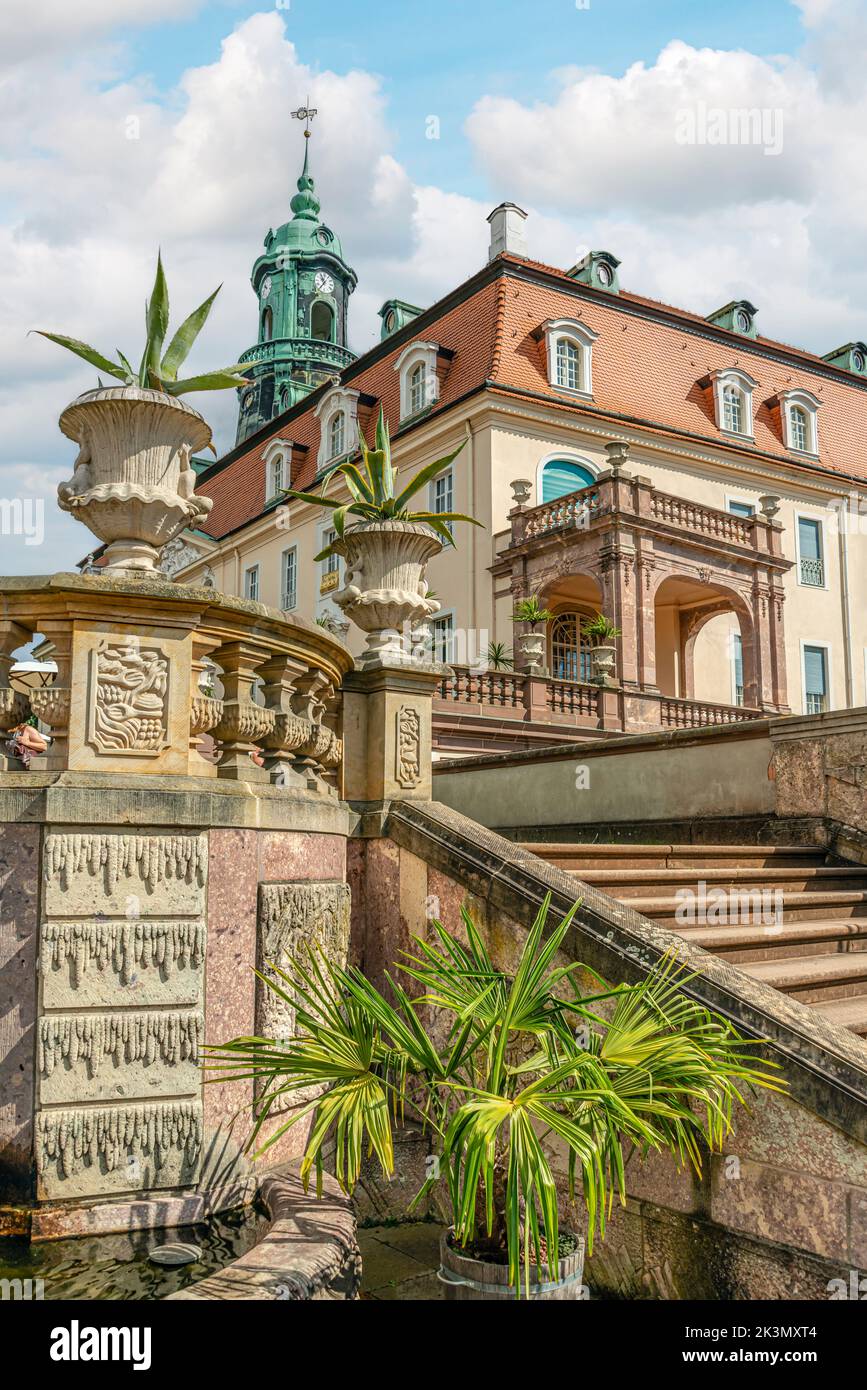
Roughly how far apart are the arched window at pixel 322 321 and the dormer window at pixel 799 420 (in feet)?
80.6

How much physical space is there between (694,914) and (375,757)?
2.02 metres

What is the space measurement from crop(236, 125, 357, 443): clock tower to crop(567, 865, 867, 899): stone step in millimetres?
40190

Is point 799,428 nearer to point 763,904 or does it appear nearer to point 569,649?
point 569,649

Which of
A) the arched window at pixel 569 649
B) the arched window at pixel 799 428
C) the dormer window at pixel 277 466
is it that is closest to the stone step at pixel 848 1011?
the arched window at pixel 569 649

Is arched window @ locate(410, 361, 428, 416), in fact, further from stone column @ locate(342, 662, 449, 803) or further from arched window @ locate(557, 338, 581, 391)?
stone column @ locate(342, 662, 449, 803)

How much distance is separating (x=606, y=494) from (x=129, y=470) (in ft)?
53.3

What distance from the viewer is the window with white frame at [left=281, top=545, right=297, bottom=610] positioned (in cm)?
3119

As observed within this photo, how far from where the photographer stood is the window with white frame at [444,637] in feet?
75.7

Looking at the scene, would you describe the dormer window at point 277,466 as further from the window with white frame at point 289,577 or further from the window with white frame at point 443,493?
the window with white frame at point 443,493
